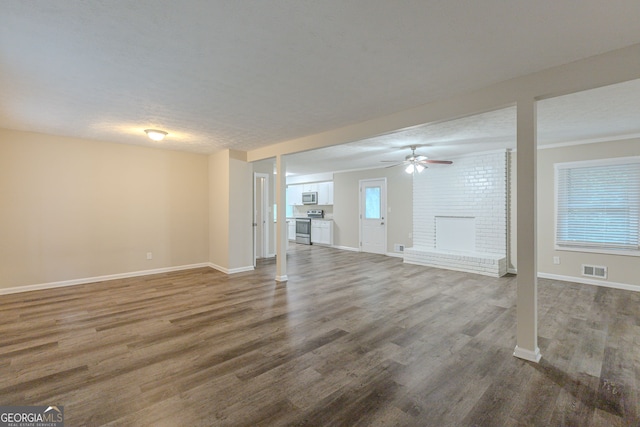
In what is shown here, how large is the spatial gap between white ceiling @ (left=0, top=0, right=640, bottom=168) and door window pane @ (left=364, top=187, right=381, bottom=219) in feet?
15.8

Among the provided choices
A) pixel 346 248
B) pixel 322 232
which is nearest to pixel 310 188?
pixel 322 232

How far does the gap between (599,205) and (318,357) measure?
18.3ft

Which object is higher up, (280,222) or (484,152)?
(484,152)

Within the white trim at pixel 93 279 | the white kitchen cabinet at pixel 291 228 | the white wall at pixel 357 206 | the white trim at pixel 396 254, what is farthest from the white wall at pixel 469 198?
the white trim at pixel 93 279

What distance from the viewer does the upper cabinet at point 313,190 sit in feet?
32.0

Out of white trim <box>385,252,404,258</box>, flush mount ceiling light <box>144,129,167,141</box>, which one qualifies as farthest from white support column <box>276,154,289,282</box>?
white trim <box>385,252,404,258</box>

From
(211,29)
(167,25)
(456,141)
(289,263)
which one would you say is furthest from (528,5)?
(289,263)

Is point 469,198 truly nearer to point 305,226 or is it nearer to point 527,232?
point 527,232

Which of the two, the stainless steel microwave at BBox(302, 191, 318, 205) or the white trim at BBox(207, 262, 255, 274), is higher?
the stainless steel microwave at BBox(302, 191, 318, 205)

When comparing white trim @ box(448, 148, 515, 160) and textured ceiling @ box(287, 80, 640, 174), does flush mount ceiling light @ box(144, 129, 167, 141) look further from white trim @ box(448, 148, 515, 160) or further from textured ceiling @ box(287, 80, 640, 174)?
white trim @ box(448, 148, 515, 160)

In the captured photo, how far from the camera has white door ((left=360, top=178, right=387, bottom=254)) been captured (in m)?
8.16

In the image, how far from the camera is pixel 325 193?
32.3ft

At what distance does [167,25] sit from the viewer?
1.83m

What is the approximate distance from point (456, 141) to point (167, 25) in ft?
15.3
